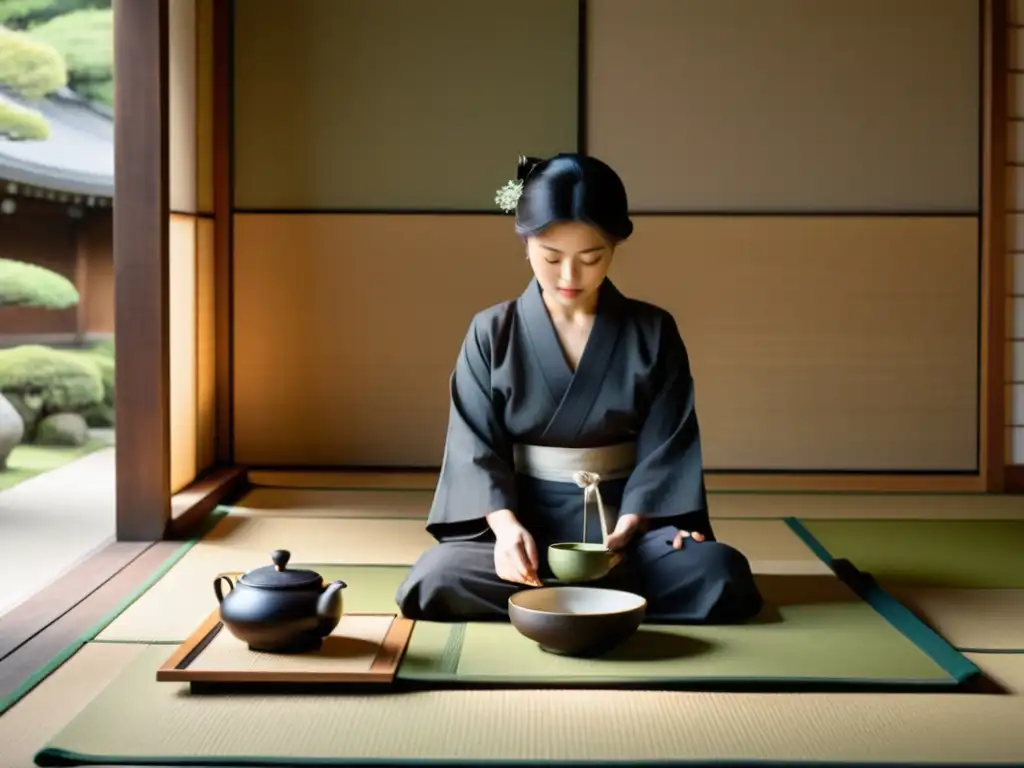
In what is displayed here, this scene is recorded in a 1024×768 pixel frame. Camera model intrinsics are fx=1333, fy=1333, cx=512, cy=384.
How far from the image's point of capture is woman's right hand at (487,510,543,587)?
9.75 ft

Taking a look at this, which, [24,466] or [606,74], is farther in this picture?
[24,466]

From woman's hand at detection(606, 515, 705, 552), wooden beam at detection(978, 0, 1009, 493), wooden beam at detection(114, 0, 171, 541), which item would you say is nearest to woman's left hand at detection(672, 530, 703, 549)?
woman's hand at detection(606, 515, 705, 552)

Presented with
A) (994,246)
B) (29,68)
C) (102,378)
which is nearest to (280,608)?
(994,246)

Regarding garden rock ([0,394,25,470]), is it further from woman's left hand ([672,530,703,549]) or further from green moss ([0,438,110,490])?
woman's left hand ([672,530,703,549])

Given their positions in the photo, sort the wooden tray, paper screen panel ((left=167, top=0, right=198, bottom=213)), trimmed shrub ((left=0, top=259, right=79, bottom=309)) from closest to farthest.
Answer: the wooden tray → paper screen panel ((left=167, top=0, right=198, bottom=213)) → trimmed shrub ((left=0, top=259, right=79, bottom=309))

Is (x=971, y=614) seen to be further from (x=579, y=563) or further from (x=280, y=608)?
(x=280, y=608)

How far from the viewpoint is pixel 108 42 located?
8.35 metres

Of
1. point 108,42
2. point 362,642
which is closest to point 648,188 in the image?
point 362,642

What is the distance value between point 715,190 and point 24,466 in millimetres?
3566

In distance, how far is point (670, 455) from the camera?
3.24 meters

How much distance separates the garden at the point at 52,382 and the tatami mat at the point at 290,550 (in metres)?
2.96

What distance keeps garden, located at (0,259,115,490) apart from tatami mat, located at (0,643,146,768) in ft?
14.0

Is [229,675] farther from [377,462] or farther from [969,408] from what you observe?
[969,408]

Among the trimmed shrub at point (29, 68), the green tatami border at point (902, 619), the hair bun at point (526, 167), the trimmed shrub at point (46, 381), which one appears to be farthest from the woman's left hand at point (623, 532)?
the trimmed shrub at point (29, 68)
